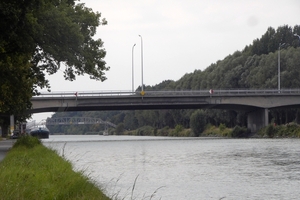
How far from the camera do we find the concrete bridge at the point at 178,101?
82250mm

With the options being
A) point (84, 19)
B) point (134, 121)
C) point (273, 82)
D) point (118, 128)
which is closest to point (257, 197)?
point (84, 19)

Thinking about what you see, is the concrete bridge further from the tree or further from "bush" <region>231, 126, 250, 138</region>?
the tree

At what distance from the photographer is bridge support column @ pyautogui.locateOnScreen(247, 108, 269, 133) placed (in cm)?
9038

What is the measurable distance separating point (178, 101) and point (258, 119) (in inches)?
602

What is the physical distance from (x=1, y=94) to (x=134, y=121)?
137 meters

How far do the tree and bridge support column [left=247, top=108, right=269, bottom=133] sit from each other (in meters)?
→ 58.4

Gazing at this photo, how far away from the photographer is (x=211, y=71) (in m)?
128

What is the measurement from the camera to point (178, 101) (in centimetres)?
8538

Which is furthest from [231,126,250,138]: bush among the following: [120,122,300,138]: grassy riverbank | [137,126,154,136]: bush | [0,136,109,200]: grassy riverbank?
[0,136,109,200]: grassy riverbank

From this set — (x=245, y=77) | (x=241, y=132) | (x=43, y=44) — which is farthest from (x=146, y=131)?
(x=43, y=44)

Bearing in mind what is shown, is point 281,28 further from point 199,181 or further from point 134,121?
point 199,181

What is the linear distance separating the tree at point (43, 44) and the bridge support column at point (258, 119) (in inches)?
2300

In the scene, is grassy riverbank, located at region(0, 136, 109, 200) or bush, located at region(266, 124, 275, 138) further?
bush, located at region(266, 124, 275, 138)

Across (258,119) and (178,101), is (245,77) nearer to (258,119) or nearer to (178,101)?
(258,119)
